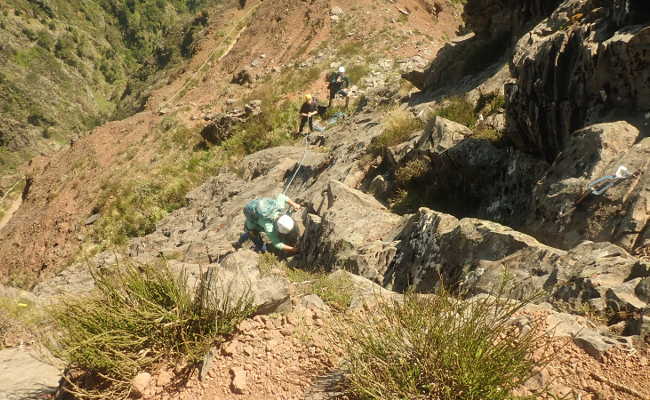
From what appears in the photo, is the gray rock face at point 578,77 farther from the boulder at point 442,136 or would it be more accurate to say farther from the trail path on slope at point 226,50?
the trail path on slope at point 226,50

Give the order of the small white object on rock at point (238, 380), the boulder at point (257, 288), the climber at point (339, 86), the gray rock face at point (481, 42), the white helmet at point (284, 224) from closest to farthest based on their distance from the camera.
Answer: the small white object on rock at point (238, 380) → the boulder at point (257, 288) → the white helmet at point (284, 224) → the gray rock face at point (481, 42) → the climber at point (339, 86)

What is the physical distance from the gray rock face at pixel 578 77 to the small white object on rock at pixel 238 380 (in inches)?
A: 205

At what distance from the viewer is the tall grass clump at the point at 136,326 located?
2.96m

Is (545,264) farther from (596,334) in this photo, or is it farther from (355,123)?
(355,123)

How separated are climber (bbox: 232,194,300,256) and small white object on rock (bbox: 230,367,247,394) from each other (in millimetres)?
4188

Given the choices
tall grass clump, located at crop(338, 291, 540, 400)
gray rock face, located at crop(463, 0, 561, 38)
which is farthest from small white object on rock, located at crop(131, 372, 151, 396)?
gray rock face, located at crop(463, 0, 561, 38)

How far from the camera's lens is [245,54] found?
2742cm

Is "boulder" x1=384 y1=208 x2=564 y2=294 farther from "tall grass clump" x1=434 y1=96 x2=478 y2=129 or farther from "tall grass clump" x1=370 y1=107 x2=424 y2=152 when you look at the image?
"tall grass clump" x1=434 y1=96 x2=478 y2=129

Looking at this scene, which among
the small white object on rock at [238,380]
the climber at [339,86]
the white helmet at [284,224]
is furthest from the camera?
the climber at [339,86]

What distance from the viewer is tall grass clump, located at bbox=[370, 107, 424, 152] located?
→ 885 centimetres

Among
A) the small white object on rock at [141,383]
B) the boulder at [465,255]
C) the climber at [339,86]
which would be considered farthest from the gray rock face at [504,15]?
the small white object on rock at [141,383]

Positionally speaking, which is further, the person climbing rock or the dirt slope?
the dirt slope

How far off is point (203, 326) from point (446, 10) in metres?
30.7

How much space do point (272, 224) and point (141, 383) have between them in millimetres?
4501
